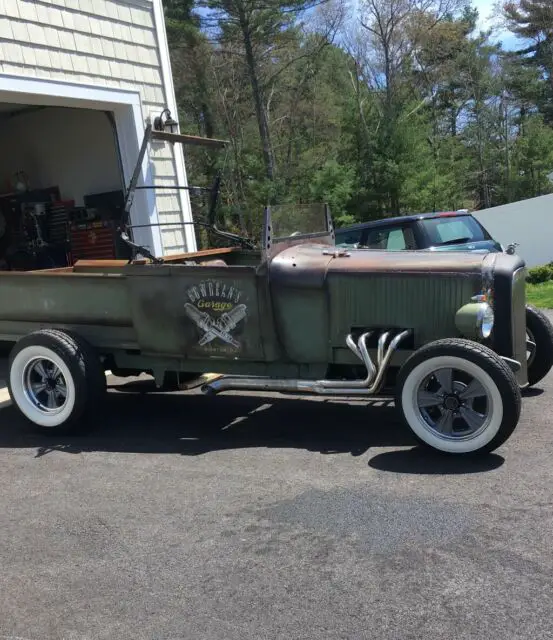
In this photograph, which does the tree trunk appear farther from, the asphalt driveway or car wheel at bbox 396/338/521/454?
car wheel at bbox 396/338/521/454

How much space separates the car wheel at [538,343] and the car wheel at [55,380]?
3.43 metres

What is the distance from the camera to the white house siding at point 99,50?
7.50m

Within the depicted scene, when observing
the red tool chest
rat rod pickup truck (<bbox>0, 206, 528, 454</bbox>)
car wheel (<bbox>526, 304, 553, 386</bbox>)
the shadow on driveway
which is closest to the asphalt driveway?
the shadow on driveway

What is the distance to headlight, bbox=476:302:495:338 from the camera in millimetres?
4293

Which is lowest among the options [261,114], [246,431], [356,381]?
[246,431]

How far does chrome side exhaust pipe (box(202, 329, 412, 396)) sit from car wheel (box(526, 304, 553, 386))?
1453mm

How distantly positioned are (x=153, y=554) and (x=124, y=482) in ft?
3.48

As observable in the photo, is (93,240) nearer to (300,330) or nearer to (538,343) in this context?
(300,330)

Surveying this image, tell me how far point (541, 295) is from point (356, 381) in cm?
788

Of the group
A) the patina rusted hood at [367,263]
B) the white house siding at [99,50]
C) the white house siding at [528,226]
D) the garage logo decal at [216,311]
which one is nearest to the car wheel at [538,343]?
the patina rusted hood at [367,263]

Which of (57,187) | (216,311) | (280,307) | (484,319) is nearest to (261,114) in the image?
(57,187)

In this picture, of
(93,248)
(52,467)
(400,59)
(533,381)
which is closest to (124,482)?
(52,467)

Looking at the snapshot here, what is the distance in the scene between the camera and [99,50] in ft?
27.7

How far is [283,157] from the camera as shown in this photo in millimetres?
26938
